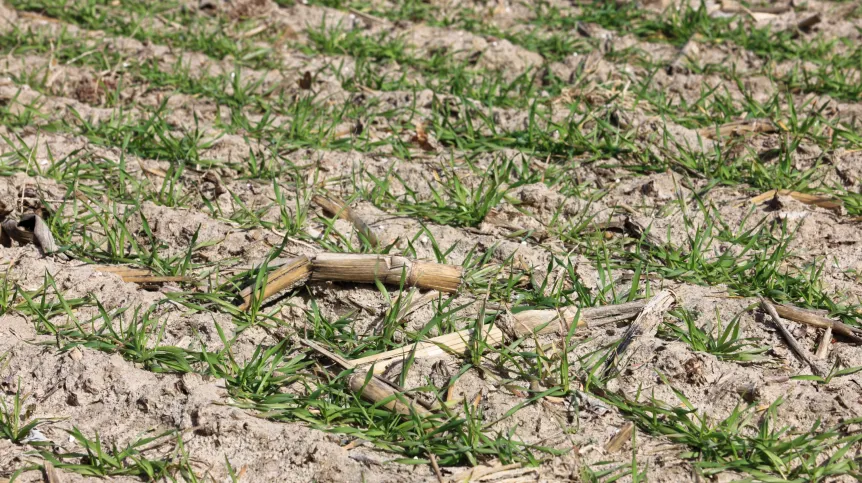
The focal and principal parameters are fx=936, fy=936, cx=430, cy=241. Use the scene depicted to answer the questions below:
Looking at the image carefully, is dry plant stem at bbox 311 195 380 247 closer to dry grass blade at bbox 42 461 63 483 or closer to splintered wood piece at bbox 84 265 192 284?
splintered wood piece at bbox 84 265 192 284

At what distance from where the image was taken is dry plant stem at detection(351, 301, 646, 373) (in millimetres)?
2938

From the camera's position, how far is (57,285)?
3178 millimetres

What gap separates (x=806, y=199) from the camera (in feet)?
12.4

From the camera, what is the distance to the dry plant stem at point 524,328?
2938mm

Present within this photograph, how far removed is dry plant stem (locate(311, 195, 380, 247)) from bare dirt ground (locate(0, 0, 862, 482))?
0.12 ft

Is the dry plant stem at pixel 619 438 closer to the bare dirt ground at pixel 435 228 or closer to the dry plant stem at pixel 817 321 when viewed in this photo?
the bare dirt ground at pixel 435 228

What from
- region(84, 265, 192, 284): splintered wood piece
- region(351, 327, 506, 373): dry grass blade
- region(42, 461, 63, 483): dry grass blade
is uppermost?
region(351, 327, 506, 373): dry grass blade

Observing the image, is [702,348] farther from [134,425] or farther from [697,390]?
[134,425]

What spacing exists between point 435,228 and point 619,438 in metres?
1.28

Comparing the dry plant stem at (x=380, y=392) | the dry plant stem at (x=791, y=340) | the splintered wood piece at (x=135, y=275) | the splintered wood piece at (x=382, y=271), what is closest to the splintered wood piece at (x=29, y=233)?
the splintered wood piece at (x=135, y=275)

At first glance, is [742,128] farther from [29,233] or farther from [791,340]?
[29,233]

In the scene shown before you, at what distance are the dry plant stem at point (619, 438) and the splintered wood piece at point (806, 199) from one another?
1523 millimetres

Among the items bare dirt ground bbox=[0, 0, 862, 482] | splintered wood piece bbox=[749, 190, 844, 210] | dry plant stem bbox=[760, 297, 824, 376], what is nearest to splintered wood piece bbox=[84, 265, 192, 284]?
bare dirt ground bbox=[0, 0, 862, 482]

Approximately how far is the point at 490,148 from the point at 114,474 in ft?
7.49
